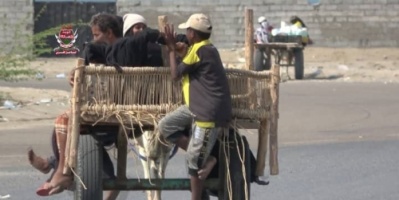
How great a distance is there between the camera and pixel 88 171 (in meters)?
7.83

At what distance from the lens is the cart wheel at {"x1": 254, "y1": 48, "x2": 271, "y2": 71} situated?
28328mm

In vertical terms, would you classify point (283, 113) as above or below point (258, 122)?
below

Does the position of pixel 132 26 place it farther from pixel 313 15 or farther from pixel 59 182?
pixel 313 15

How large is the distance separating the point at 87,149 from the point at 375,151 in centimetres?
734

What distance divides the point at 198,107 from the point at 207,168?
0.47 m

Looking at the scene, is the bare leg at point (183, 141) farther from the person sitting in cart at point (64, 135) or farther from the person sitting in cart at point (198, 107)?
the person sitting in cart at point (64, 135)

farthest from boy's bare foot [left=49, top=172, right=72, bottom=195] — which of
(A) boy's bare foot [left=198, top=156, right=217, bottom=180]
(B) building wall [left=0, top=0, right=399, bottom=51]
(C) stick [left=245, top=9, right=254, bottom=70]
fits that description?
(B) building wall [left=0, top=0, right=399, bottom=51]

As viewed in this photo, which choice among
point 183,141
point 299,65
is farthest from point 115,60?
point 299,65

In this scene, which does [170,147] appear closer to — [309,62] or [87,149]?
[87,149]

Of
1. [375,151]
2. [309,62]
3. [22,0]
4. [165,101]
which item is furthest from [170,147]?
[22,0]

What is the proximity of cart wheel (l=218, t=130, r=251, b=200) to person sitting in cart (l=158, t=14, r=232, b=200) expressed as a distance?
19 centimetres

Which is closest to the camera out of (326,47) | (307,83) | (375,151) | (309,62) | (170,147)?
(170,147)

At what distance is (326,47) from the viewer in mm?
38000

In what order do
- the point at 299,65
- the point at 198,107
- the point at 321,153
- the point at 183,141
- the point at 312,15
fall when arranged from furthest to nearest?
1. the point at 312,15
2. the point at 299,65
3. the point at 321,153
4. the point at 183,141
5. the point at 198,107
